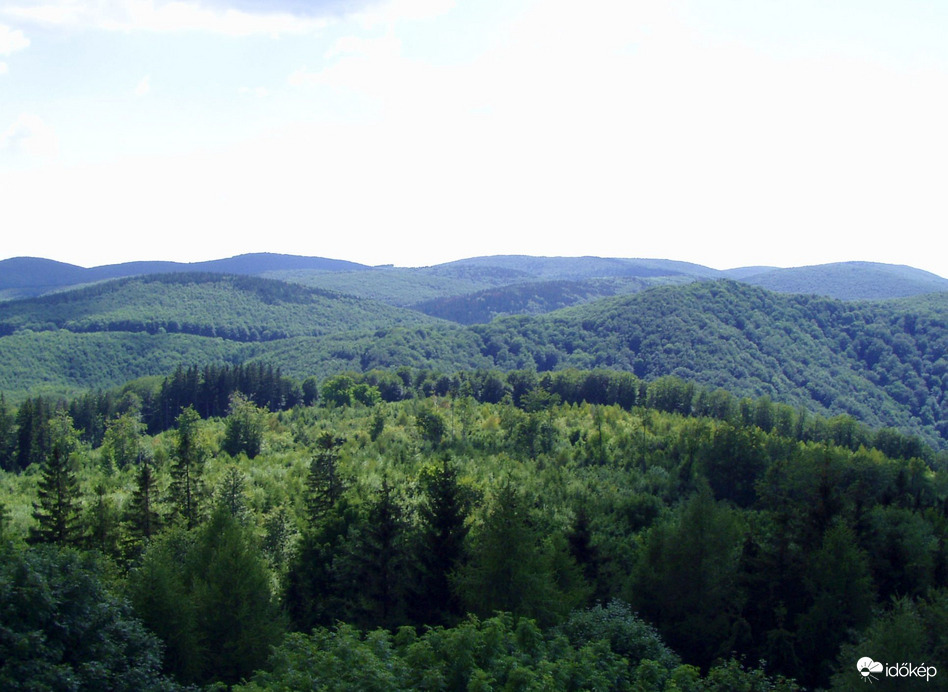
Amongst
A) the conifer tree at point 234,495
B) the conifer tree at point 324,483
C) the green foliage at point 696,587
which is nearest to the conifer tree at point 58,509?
the conifer tree at point 234,495

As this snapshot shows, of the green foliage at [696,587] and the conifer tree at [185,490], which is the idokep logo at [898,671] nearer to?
the green foliage at [696,587]

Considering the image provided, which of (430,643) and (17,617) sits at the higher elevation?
(17,617)

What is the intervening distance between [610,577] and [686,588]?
26.1ft

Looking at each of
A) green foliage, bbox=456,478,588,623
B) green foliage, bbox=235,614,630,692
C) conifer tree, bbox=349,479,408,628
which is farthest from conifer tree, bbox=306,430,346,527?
green foliage, bbox=235,614,630,692

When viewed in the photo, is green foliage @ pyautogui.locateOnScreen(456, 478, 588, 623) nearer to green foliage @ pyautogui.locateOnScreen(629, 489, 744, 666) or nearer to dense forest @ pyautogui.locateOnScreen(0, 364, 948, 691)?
dense forest @ pyautogui.locateOnScreen(0, 364, 948, 691)

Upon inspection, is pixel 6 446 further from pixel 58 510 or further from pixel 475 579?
pixel 475 579

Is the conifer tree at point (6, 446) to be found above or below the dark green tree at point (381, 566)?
below

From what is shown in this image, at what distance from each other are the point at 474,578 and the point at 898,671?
16.3 meters

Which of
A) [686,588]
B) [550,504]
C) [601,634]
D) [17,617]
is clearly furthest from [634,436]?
[17,617]

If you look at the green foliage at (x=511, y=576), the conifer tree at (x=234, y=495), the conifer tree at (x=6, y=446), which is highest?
the green foliage at (x=511, y=576)

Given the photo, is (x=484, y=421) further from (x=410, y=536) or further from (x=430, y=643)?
(x=430, y=643)

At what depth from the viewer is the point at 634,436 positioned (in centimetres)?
8762

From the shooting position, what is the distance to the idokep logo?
21.3m

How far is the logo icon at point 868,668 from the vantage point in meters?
21.5
